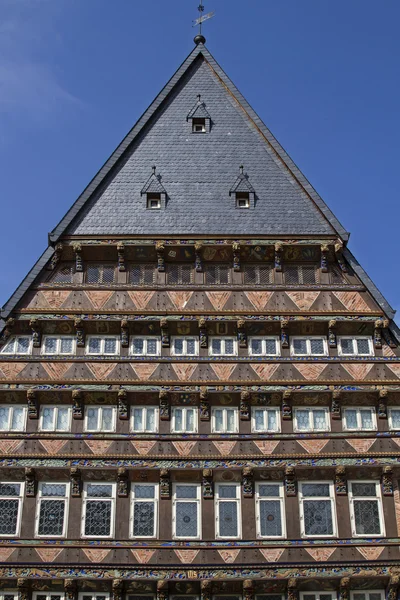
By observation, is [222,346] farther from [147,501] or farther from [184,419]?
[147,501]

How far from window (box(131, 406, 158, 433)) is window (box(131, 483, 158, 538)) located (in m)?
1.18

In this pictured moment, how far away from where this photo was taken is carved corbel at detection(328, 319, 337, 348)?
21156mm

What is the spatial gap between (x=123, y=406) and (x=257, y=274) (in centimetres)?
459

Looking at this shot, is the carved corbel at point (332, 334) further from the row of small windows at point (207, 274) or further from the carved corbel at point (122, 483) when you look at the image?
the carved corbel at point (122, 483)

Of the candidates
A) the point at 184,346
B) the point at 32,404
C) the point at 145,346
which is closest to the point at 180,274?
the point at 184,346

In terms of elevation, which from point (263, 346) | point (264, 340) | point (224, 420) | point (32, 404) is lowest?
point (224, 420)

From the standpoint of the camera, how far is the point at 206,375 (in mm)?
20656

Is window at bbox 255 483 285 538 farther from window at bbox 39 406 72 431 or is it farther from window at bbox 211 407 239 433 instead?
window at bbox 39 406 72 431

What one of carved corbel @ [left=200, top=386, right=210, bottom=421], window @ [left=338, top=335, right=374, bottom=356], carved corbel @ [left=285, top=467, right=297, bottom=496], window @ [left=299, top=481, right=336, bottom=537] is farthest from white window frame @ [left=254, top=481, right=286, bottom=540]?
window @ [left=338, top=335, right=374, bottom=356]

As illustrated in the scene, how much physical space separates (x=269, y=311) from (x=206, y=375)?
6.98ft

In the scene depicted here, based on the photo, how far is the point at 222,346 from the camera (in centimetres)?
2122

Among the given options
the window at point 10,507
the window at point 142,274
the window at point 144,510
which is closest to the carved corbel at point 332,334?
the window at point 142,274

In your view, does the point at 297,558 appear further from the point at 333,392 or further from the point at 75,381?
the point at 75,381

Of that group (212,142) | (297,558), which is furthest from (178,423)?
(212,142)
